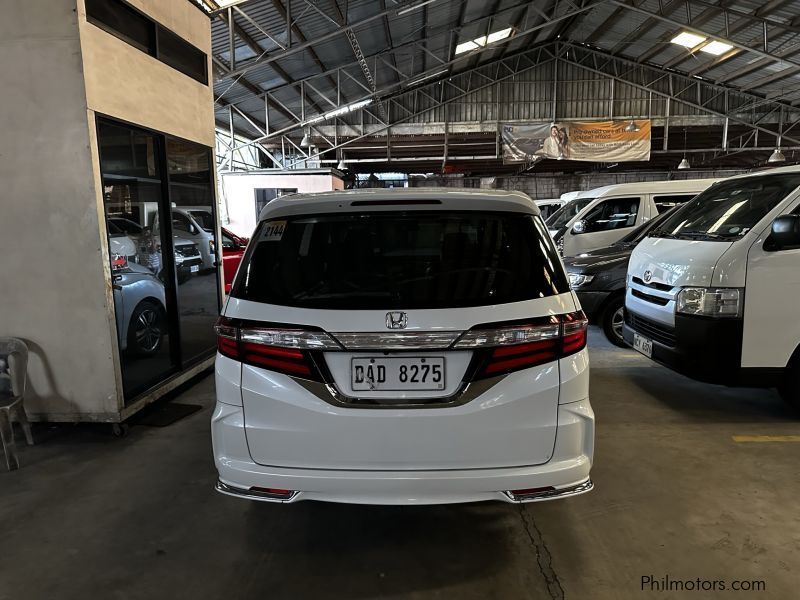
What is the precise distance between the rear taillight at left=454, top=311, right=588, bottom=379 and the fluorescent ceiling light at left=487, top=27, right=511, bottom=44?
42.9 feet

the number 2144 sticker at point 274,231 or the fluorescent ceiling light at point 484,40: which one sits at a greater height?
the fluorescent ceiling light at point 484,40

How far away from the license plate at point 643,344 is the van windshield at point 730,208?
2.85ft

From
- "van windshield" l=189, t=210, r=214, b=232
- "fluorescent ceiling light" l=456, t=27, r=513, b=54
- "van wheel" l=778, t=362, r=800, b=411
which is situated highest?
"fluorescent ceiling light" l=456, t=27, r=513, b=54

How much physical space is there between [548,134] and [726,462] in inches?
497

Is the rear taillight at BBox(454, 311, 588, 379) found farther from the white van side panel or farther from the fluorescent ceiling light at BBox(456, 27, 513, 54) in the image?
the fluorescent ceiling light at BBox(456, 27, 513, 54)

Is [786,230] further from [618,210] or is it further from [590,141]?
[590,141]

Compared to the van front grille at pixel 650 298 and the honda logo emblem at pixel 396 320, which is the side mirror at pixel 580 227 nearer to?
the van front grille at pixel 650 298

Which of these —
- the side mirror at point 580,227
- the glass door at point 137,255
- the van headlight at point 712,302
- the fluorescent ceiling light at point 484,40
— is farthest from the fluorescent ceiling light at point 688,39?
the glass door at point 137,255

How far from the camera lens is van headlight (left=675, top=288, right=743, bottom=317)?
11.5 feet

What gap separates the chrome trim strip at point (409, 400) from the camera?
1934 millimetres

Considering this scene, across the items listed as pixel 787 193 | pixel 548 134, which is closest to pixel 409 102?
pixel 548 134

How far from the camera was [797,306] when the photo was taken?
346 cm

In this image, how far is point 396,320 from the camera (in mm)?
1918

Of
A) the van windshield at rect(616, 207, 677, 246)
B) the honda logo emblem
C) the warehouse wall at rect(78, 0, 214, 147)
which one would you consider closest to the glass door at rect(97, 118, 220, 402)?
the warehouse wall at rect(78, 0, 214, 147)
